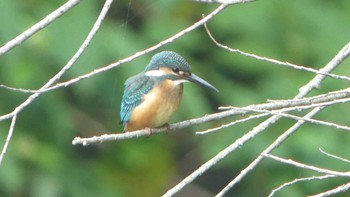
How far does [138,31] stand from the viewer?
275 inches

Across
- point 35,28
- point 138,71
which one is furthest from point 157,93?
point 35,28

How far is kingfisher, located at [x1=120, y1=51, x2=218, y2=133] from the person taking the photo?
479cm

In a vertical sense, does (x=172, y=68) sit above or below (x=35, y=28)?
above

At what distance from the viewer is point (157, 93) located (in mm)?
4875

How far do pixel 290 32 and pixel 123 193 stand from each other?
1.51m

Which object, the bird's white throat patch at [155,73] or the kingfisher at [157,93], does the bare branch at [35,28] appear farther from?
the bird's white throat patch at [155,73]

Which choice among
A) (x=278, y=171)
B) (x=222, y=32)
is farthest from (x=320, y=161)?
(x=222, y=32)

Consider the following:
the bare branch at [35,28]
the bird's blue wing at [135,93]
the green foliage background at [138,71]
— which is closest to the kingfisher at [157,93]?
the bird's blue wing at [135,93]

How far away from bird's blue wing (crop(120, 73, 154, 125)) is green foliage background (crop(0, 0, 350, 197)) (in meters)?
1.14

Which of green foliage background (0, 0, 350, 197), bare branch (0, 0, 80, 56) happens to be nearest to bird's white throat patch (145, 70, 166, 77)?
green foliage background (0, 0, 350, 197)

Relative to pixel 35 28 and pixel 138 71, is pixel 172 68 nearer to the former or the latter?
pixel 138 71

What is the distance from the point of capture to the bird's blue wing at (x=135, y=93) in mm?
4938

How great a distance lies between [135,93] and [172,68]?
236 millimetres

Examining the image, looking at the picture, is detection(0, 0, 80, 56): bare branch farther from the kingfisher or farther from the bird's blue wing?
the bird's blue wing
